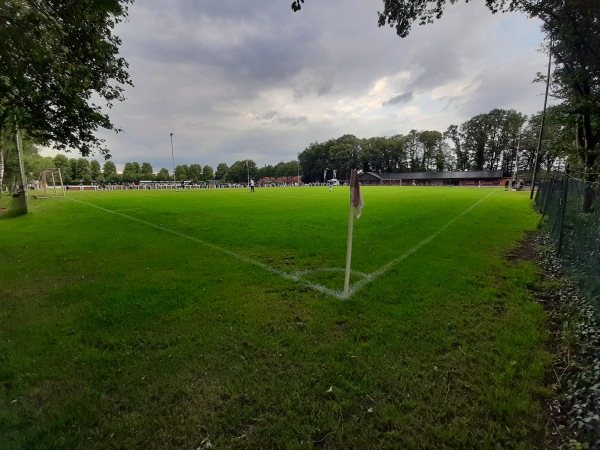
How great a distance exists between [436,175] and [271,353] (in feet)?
351

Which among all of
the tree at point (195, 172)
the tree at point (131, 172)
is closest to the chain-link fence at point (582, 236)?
the tree at point (131, 172)

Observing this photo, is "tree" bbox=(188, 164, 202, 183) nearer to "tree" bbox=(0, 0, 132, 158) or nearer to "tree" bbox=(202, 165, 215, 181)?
"tree" bbox=(202, 165, 215, 181)

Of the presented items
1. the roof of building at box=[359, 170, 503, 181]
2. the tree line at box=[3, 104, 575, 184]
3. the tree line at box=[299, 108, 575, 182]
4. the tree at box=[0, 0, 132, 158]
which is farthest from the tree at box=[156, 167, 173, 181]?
the tree at box=[0, 0, 132, 158]

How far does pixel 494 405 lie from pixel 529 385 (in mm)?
595

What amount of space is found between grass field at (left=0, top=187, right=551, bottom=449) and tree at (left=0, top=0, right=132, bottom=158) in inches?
179

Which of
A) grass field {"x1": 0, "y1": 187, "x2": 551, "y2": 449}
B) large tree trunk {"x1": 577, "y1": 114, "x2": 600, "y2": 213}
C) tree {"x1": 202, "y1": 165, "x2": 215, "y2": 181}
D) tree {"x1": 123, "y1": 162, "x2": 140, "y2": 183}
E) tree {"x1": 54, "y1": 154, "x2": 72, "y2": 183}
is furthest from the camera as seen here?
tree {"x1": 202, "y1": 165, "x2": 215, "y2": 181}

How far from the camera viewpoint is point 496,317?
4.76 m

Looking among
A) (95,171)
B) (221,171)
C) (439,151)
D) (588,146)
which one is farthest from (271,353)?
(221,171)

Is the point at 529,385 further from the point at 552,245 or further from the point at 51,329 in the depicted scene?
the point at 552,245

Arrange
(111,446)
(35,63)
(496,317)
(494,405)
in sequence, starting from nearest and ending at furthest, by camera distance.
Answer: (111,446) → (494,405) → (496,317) → (35,63)

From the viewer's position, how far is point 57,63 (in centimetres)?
866

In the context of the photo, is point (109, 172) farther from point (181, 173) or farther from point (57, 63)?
point (57, 63)

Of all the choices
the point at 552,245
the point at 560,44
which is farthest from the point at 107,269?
the point at 560,44

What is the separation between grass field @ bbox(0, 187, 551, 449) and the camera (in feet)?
9.06
